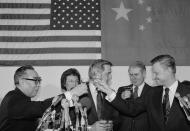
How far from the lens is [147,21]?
616 centimetres

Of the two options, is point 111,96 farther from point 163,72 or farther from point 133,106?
point 163,72

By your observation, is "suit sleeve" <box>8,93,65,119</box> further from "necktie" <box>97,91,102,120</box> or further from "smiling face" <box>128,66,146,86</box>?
"smiling face" <box>128,66,146,86</box>

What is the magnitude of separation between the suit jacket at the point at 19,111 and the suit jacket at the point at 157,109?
83 centimetres

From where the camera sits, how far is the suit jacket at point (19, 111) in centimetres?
324

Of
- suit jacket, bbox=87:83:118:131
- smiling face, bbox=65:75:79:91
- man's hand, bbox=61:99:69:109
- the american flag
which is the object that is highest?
the american flag

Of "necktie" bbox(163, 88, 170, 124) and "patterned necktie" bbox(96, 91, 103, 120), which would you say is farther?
"patterned necktie" bbox(96, 91, 103, 120)

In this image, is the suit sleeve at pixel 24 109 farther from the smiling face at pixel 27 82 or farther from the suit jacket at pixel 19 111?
the smiling face at pixel 27 82

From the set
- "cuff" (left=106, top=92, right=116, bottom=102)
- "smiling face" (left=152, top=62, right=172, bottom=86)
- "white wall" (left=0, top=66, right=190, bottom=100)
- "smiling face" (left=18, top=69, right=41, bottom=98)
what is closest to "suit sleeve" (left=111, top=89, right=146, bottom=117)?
"cuff" (left=106, top=92, right=116, bottom=102)

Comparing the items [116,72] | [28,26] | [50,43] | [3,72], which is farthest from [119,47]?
[3,72]

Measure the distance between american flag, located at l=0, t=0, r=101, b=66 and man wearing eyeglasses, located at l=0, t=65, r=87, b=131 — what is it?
2339mm

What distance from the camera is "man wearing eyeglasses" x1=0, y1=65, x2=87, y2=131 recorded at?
128 inches

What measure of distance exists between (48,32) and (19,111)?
114 inches

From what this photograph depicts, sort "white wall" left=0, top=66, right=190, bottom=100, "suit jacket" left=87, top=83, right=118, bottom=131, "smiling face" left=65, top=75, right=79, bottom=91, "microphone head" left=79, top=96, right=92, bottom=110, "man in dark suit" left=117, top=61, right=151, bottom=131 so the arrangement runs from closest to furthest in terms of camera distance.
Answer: "microphone head" left=79, top=96, right=92, bottom=110 → "suit jacket" left=87, top=83, right=118, bottom=131 → "man in dark suit" left=117, top=61, right=151, bottom=131 → "smiling face" left=65, top=75, right=79, bottom=91 → "white wall" left=0, top=66, right=190, bottom=100

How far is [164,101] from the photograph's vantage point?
341 cm
